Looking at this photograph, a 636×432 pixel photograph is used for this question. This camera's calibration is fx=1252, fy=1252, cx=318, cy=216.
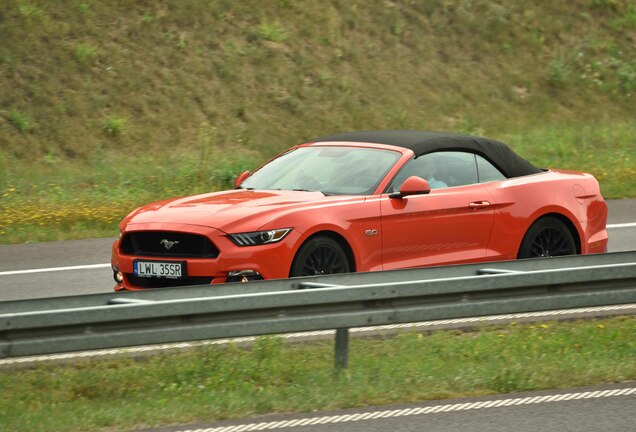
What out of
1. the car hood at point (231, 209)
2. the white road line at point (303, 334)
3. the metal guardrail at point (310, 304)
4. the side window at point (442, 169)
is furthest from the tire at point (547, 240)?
the metal guardrail at point (310, 304)

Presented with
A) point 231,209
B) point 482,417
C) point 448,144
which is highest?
point 448,144

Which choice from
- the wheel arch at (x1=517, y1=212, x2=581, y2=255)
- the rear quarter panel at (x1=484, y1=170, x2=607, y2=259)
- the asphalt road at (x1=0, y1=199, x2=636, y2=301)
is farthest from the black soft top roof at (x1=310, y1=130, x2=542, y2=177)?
the asphalt road at (x1=0, y1=199, x2=636, y2=301)

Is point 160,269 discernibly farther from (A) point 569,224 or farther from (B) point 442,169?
(A) point 569,224

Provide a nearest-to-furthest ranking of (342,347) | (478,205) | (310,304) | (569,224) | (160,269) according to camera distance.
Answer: (310,304) < (342,347) < (160,269) < (478,205) < (569,224)

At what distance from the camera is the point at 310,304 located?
753 cm

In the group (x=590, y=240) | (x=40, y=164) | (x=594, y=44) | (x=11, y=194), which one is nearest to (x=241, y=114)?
(x=40, y=164)

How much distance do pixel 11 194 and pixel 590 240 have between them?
33.4ft

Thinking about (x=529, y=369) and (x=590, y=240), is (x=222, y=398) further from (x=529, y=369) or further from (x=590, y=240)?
(x=590, y=240)

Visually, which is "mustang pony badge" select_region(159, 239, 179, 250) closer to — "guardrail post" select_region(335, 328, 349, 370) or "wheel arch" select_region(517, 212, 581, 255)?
"guardrail post" select_region(335, 328, 349, 370)

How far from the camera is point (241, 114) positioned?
24156 millimetres

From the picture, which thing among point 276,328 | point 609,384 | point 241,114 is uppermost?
point 241,114

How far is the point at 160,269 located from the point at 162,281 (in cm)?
14

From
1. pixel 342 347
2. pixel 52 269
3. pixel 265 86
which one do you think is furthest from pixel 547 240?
pixel 265 86

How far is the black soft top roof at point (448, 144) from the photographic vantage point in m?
11.1
